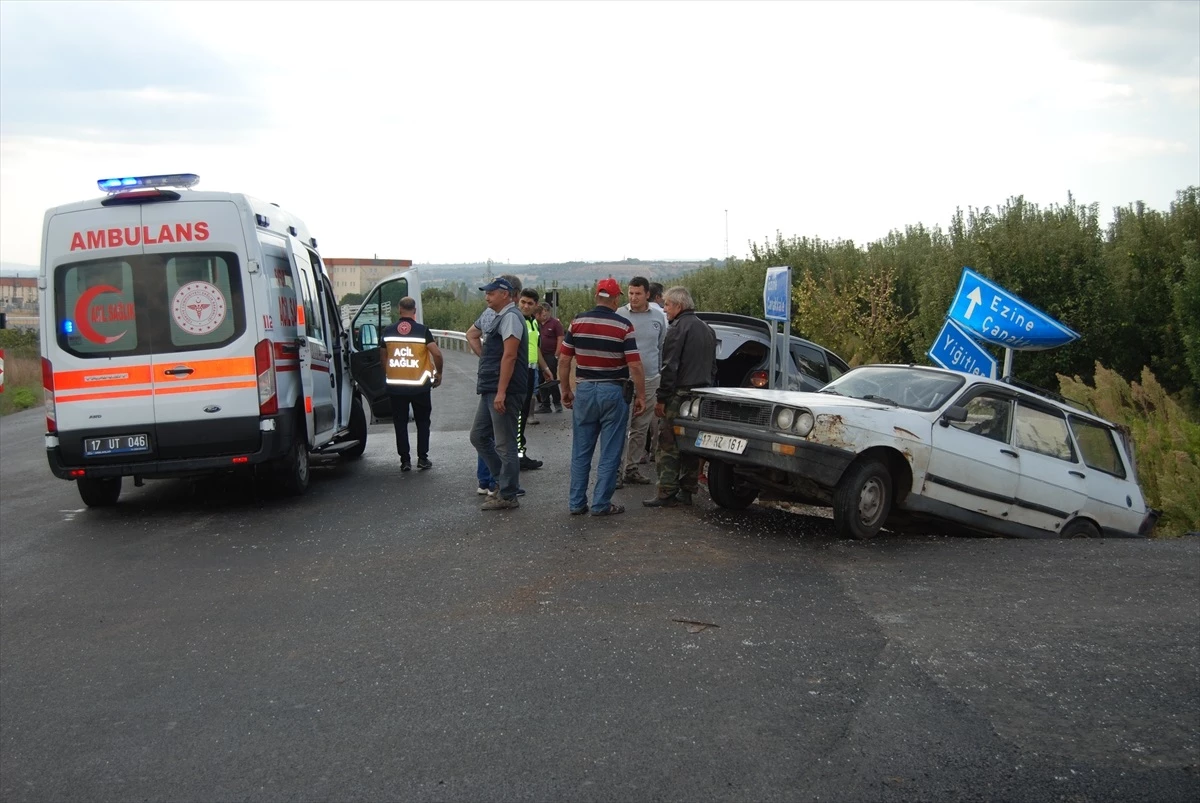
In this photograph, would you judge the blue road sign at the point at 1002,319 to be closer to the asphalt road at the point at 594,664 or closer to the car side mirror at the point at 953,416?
the asphalt road at the point at 594,664

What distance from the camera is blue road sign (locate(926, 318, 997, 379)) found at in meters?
12.0

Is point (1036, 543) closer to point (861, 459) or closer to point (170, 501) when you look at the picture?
point (861, 459)

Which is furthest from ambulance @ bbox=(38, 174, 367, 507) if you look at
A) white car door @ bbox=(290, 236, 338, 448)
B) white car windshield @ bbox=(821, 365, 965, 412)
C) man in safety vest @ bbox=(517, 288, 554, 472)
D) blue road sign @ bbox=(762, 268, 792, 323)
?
blue road sign @ bbox=(762, 268, 792, 323)

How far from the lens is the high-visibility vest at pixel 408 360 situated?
42.1ft

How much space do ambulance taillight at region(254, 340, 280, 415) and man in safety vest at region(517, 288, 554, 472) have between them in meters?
2.37

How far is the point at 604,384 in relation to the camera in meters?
9.66

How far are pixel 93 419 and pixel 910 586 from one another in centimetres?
731

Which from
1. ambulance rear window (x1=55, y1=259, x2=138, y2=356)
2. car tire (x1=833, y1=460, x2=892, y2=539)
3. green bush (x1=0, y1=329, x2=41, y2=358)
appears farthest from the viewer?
green bush (x1=0, y1=329, x2=41, y2=358)

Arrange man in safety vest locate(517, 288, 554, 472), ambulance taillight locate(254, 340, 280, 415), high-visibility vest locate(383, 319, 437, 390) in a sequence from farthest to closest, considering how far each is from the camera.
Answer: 1. man in safety vest locate(517, 288, 554, 472)
2. high-visibility vest locate(383, 319, 437, 390)
3. ambulance taillight locate(254, 340, 280, 415)

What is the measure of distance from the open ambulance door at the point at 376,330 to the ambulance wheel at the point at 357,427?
0.40 m

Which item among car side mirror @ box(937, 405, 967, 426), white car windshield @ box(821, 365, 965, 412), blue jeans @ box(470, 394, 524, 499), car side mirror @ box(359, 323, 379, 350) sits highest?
car side mirror @ box(359, 323, 379, 350)

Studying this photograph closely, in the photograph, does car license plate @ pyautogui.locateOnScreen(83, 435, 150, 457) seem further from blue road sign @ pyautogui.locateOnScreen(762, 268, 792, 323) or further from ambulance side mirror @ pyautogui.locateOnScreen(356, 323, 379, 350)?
blue road sign @ pyautogui.locateOnScreen(762, 268, 792, 323)

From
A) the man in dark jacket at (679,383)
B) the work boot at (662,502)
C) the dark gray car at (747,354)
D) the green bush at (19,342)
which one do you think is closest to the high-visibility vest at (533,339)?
the dark gray car at (747,354)

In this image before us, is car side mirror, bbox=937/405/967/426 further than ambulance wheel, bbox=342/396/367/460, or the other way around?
ambulance wheel, bbox=342/396/367/460
